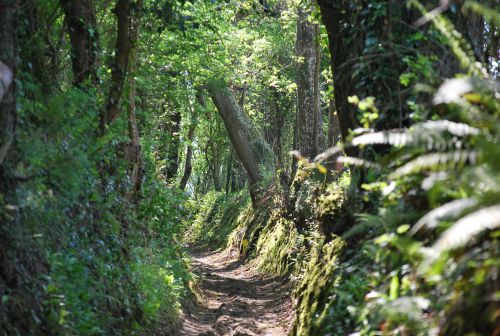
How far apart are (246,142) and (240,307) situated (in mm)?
11136

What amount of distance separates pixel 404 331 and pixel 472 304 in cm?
77

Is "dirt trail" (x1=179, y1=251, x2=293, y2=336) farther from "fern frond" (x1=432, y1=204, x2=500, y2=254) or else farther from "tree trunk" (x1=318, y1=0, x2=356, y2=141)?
"fern frond" (x1=432, y1=204, x2=500, y2=254)

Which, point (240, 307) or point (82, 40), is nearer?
point (82, 40)

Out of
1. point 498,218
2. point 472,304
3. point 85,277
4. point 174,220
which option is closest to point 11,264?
point 85,277

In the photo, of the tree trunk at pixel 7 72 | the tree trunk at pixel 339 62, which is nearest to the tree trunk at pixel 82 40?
the tree trunk at pixel 7 72

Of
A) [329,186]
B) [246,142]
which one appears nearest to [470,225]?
[329,186]

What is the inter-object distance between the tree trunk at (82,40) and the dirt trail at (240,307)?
4.06 meters

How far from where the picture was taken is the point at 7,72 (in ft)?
18.7

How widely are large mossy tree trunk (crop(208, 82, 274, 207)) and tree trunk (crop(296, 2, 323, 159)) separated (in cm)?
460

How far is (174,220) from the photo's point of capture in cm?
1434

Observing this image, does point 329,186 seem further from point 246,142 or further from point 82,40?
point 246,142

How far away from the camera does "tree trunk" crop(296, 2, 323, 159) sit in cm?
1744

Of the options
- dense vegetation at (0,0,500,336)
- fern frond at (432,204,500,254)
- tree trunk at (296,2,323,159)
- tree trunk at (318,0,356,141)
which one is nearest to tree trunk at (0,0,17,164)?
dense vegetation at (0,0,500,336)

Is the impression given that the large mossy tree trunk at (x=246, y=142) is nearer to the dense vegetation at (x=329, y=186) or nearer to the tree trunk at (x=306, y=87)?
the tree trunk at (x=306, y=87)
